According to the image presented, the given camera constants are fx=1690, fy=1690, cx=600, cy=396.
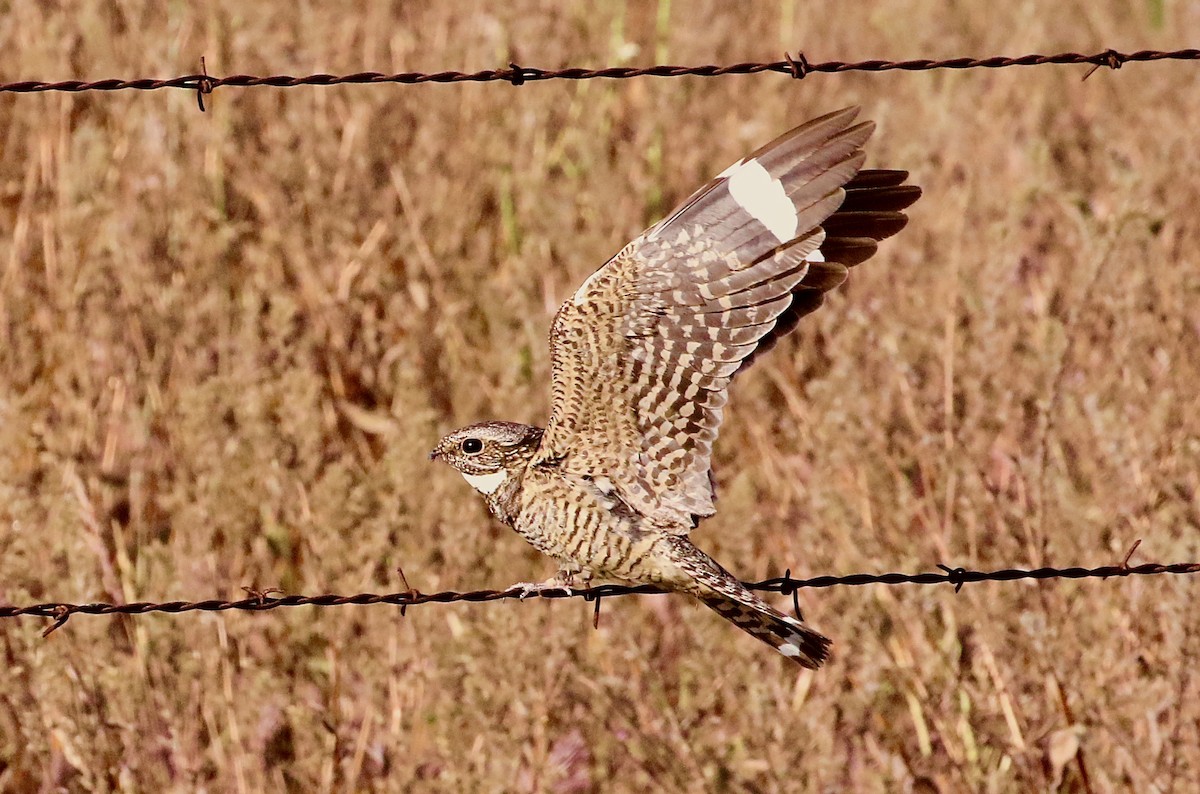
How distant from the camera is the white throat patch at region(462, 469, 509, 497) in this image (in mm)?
3422

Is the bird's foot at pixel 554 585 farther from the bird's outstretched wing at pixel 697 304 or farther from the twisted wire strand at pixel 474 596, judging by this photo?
the bird's outstretched wing at pixel 697 304

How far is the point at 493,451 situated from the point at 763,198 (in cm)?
90

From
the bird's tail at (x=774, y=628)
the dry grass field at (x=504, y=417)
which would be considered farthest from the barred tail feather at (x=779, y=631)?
the dry grass field at (x=504, y=417)

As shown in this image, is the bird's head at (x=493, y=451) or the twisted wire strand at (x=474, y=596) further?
the bird's head at (x=493, y=451)

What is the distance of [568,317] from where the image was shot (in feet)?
9.81

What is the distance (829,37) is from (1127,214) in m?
3.97

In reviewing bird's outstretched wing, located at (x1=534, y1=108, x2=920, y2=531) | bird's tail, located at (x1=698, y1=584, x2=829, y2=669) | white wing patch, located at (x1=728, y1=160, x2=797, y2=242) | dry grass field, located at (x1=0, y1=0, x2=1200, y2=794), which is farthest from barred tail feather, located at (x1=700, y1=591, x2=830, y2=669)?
white wing patch, located at (x1=728, y1=160, x2=797, y2=242)

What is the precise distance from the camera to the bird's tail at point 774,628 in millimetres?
2984

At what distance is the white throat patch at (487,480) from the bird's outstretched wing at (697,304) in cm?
22

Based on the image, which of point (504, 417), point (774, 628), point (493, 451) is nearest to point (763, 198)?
point (774, 628)

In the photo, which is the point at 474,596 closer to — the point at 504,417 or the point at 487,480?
the point at 487,480

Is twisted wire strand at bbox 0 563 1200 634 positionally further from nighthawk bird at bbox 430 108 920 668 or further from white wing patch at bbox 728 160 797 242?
white wing patch at bbox 728 160 797 242

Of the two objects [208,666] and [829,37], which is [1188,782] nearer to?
[208,666]

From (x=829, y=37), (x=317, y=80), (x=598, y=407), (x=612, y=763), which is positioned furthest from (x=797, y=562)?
(x=829, y=37)
